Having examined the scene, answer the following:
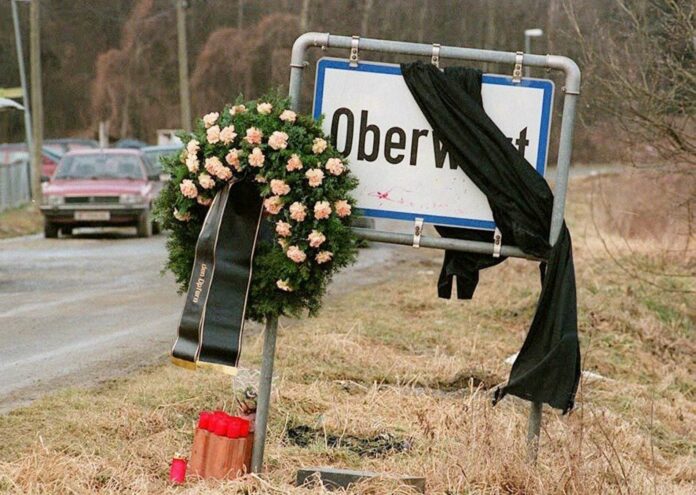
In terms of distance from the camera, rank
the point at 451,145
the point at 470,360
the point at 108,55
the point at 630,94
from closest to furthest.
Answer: the point at 451,145 < the point at 470,360 < the point at 630,94 < the point at 108,55

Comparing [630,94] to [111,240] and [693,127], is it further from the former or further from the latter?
[111,240]

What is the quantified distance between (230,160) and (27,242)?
19.9 metres

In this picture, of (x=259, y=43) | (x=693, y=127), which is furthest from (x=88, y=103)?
(x=693, y=127)

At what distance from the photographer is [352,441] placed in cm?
701

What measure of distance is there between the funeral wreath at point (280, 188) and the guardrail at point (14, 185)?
29288 mm

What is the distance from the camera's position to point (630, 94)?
46.0 feet

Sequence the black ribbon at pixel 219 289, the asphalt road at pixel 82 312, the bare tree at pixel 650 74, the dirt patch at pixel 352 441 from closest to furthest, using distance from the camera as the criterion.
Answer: the black ribbon at pixel 219 289 < the dirt patch at pixel 352 441 < the asphalt road at pixel 82 312 < the bare tree at pixel 650 74

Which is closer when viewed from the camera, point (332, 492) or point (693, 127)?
point (332, 492)

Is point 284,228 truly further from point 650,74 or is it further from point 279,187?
point 650,74

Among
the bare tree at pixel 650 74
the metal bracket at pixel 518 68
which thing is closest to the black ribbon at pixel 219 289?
the metal bracket at pixel 518 68

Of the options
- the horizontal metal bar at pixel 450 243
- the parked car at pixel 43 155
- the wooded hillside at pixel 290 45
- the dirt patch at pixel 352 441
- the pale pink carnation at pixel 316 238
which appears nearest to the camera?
the pale pink carnation at pixel 316 238

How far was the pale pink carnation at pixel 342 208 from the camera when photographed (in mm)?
6027

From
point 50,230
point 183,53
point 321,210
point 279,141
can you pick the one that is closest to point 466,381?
point 321,210

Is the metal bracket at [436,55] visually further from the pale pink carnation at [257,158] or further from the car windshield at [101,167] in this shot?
the car windshield at [101,167]
